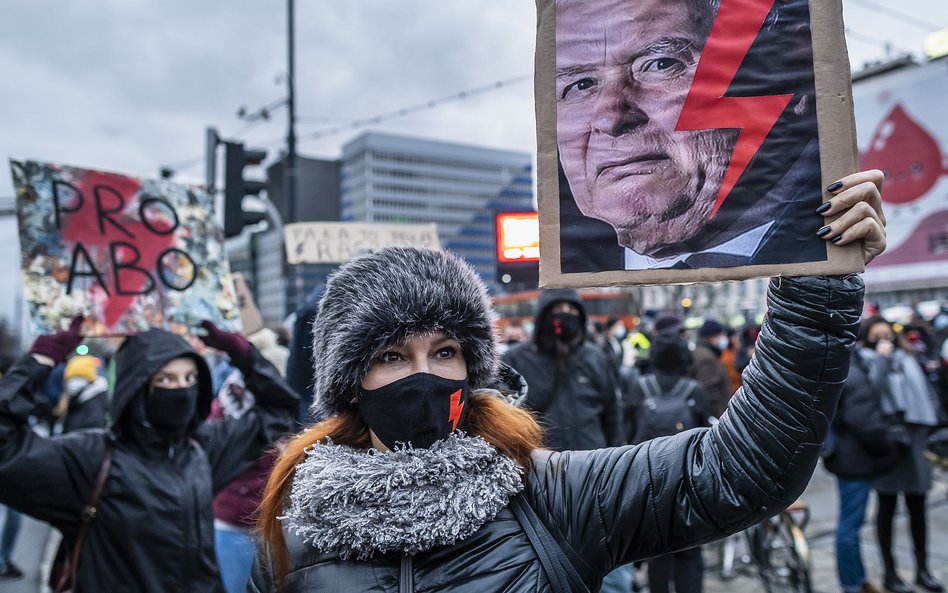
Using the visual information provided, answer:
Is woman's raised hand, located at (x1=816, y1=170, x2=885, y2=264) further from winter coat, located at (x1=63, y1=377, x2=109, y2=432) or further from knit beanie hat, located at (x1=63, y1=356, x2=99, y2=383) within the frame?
knit beanie hat, located at (x1=63, y1=356, x2=99, y2=383)

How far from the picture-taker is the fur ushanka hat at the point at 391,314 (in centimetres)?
167

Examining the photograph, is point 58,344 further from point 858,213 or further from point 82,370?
point 82,370

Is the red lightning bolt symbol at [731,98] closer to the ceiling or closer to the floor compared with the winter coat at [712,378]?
closer to the ceiling

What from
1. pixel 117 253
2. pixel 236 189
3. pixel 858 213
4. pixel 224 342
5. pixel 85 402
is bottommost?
pixel 85 402

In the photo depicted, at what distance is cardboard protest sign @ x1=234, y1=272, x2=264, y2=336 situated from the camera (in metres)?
5.89

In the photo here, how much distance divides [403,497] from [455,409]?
10.0 inches

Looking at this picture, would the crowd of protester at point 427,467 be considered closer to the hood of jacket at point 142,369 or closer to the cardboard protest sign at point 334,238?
the hood of jacket at point 142,369

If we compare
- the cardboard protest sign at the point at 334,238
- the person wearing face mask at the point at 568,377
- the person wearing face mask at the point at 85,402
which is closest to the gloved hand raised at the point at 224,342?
the person wearing face mask at the point at 568,377

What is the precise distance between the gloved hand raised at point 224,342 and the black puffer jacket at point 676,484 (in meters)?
2.21

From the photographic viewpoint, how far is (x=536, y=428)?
1.76 meters

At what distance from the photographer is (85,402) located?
632 cm

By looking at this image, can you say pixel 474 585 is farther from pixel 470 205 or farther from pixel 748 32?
pixel 470 205

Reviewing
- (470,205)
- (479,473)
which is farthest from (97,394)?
(470,205)

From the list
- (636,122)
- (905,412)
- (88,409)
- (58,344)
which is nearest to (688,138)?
(636,122)
